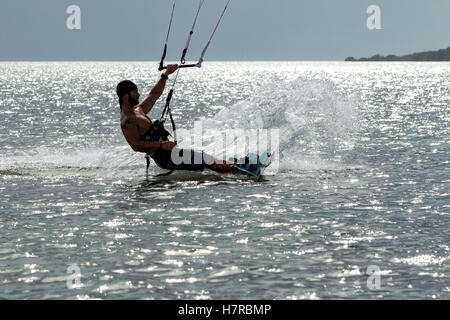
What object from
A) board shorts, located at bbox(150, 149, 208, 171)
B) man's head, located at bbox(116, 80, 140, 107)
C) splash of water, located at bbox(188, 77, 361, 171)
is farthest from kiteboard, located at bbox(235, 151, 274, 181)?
man's head, located at bbox(116, 80, 140, 107)

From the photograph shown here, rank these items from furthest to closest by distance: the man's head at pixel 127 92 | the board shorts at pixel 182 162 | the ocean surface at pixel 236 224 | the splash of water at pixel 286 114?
the splash of water at pixel 286 114
the board shorts at pixel 182 162
the man's head at pixel 127 92
the ocean surface at pixel 236 224

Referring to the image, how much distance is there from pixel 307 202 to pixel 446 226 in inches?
128

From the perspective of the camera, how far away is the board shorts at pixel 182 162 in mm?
18125

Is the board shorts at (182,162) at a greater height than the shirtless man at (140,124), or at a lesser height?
lesser

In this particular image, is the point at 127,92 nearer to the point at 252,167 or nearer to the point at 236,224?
the point at 252,167

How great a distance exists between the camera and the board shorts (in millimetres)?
18125

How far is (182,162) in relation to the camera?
18.4m

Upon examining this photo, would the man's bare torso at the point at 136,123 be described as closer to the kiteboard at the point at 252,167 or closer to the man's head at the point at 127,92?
the man's head at the point at 127,92

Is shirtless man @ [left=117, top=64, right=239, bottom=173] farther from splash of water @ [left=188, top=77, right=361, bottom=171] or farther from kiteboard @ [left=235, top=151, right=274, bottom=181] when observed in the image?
splash of water @ [left=188, top=77, right=361, bottom=171]

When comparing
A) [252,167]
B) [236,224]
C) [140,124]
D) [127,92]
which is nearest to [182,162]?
[140,124]

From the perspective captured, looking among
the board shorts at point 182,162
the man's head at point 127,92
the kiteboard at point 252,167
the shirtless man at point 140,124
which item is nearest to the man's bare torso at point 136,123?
the shirtless man at point 140,124
